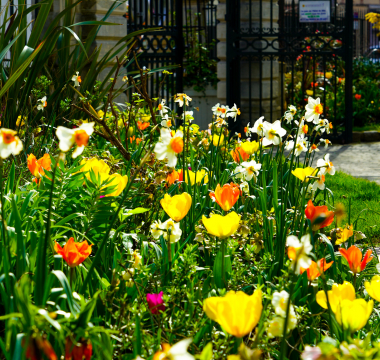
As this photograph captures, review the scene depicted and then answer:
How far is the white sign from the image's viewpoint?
324 inches

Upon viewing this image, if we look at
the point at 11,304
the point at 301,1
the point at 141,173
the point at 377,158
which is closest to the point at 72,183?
the point at 141,173

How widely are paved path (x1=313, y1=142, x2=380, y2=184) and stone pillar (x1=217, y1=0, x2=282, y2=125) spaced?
1262 millimetres

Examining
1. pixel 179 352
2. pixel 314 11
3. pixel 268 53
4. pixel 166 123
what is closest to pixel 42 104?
pixel 166 123

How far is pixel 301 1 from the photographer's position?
27.1 ft

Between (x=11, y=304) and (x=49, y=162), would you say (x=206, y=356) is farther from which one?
(x=49, y=162)

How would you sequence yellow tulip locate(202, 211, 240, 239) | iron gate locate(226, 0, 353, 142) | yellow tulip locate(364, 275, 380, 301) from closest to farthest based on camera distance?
yellow tulip locate(364, 275, 380, 301), yellow tulip locate(202, 211, 240, 239), iron gate locate(226, 0, 353, 142)

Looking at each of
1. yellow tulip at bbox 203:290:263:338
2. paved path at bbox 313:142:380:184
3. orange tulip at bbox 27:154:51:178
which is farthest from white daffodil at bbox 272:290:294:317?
paved path at bbox 313:142:380:184

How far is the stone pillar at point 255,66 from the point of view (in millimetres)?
8242

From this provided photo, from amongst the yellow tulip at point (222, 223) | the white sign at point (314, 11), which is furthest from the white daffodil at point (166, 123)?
the white sign at point (314, 11)

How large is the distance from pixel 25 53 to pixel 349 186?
3105mm

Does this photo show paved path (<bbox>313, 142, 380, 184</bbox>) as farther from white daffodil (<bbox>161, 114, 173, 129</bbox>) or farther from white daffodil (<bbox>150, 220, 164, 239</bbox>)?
white daffodil (<bbox>150, 220, 164, 239</bbox>)

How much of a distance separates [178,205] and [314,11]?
7325mm

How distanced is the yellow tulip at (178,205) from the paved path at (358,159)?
4.09m

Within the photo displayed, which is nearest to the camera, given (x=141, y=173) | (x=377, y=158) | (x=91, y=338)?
(x=91, y=338)
